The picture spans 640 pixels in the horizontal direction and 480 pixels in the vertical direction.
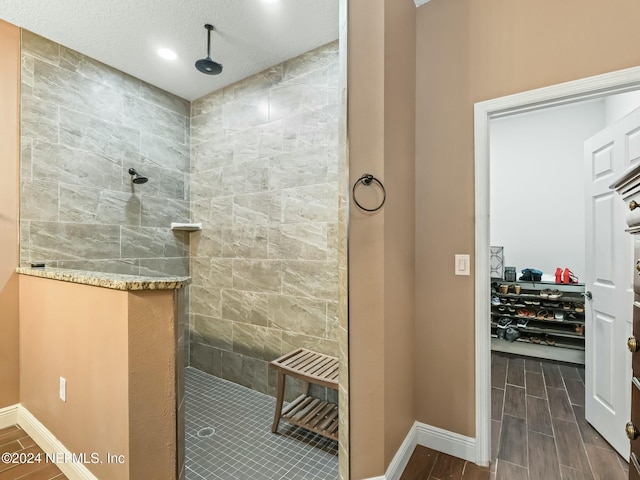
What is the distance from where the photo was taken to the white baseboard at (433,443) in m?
1.69

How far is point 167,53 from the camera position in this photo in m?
2.52

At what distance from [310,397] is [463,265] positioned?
5.08 ft

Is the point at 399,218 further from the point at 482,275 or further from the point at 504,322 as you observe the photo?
the point at 504,322

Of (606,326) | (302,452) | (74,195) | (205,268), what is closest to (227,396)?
(302,452)

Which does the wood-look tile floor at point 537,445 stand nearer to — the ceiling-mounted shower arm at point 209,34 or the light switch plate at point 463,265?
the light switch plate at point 463,265

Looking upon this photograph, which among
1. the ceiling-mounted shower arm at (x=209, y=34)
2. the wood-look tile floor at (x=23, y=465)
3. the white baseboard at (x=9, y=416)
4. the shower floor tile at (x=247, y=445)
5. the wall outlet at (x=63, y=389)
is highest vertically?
the ceiling-mounted shower arm at (x=209, y=34)

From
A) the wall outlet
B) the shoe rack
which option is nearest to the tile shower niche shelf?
the wall outlet

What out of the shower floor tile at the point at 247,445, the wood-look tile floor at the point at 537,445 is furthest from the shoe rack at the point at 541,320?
the shower floor tile at the point at 247,445

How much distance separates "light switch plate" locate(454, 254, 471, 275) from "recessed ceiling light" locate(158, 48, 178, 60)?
270 centimetres

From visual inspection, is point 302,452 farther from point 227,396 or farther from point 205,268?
point 205,268

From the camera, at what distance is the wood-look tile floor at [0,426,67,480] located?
168 centimetres

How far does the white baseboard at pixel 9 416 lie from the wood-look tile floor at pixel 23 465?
0.25 ft

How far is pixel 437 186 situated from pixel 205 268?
2401mm

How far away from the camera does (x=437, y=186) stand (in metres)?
1.88
